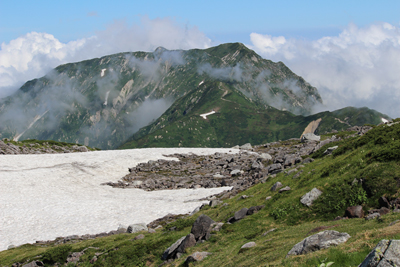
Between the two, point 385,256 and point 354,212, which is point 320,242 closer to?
point 385,256

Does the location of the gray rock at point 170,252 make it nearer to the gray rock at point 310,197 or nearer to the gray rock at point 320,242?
the gray rock at point 310,197

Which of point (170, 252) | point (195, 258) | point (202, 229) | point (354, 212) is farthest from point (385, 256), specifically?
point (202, 229)

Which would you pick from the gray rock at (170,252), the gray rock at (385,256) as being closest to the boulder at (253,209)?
the gray rock at (170,252)

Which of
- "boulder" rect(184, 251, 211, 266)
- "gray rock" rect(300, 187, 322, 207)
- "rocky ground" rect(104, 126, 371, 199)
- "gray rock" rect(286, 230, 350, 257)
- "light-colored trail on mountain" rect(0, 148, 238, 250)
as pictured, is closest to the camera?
"gray rock" rect(286, 230, 350, 257)

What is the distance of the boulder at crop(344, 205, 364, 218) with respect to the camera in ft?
68.7

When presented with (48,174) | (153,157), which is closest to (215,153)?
(153,157)

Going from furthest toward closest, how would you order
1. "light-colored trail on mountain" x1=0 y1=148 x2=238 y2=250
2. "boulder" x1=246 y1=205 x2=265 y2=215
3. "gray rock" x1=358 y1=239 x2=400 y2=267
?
"light-colored trail on mountain" x1=0 y1=148 x2=238 y2=250 < "boulder" x1=246 y1=205 x2=265 y2=215 < "gray rock" x1=358 y1=239 x2=400 y2=267

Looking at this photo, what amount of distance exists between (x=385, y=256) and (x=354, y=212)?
14.5m

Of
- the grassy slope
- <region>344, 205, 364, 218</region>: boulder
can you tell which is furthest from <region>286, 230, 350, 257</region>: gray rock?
<region>344, 205, 364, 218</region>: boulder

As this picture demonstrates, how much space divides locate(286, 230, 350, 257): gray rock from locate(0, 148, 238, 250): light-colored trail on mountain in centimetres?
3358

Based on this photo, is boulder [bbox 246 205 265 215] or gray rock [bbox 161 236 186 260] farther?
boulder [bbox 246 205 265 215]

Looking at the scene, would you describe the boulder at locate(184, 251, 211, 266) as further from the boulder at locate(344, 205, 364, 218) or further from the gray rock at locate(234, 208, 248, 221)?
the boulder at locate(344, 205, 364, 218)

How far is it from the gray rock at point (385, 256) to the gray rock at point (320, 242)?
4.68 m

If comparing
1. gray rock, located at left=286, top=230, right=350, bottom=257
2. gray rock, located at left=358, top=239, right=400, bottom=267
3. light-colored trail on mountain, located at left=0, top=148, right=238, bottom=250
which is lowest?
light-colored trail on mountain, located at left=0, top=148, right=238, bottom=250
